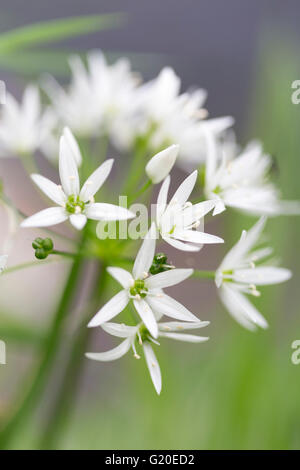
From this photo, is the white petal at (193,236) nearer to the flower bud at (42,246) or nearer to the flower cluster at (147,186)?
the flower cluster at (147,186)

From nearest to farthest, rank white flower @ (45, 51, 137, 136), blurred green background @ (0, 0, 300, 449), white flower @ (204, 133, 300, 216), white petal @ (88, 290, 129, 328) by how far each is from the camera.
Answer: white petal @ (88, 290, 129, 328), white flower @ (204, 133, 300, 216), white flower @ (45, 51, 137, 136), blurred green background @ (0, 0, 300, 449)

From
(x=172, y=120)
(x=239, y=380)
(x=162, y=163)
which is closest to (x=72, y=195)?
(x=162, y=163)

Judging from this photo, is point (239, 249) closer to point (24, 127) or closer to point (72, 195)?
point (72, 195)

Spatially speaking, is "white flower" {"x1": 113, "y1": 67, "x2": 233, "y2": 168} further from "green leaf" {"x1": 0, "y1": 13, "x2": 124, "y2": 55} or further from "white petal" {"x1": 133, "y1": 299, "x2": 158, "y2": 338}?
"white petal" {"x1": 133, "y1": 299, "x2": 158, "y2": 338}

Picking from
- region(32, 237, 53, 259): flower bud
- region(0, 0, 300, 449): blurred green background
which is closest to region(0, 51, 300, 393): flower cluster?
region(32, 237, 53, 259): flower bud

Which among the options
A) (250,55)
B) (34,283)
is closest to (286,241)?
(34,283)

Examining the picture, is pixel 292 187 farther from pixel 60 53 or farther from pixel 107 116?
pixel 60 53

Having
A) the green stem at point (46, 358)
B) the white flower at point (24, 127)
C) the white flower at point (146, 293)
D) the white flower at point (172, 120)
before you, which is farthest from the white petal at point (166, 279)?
the white flower at point (24, 127)
